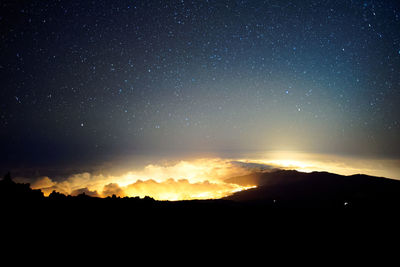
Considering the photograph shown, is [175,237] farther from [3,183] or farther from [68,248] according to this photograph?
[3,183]

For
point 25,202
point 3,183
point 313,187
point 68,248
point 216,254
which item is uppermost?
point 3,183

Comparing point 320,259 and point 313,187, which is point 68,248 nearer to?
point 320,259

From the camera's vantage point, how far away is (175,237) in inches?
836

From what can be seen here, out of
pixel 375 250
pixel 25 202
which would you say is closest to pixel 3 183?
pixel 25 202

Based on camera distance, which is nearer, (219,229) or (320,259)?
(320,259)

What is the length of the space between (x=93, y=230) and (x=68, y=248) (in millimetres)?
4443

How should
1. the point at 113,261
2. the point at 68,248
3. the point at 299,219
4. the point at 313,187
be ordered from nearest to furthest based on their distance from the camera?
the point at 113,261 → the point at 68,248 → the point at 299,219 → the point at 313,187

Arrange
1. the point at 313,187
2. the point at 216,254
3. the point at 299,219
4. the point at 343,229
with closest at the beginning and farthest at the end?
1. the point at 216,254
2. the point at 343,229
3. the point at 299,219
4. the point at 313,187

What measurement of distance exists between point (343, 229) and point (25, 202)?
4842 cm

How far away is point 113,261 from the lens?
604 inches

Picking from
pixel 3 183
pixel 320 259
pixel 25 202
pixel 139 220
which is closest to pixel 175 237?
pixel 139 220

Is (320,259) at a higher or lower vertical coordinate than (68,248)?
lower

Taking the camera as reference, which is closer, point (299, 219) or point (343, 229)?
point (343, 229)

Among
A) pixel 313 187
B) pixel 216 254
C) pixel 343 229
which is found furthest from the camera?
pixel 313 187
